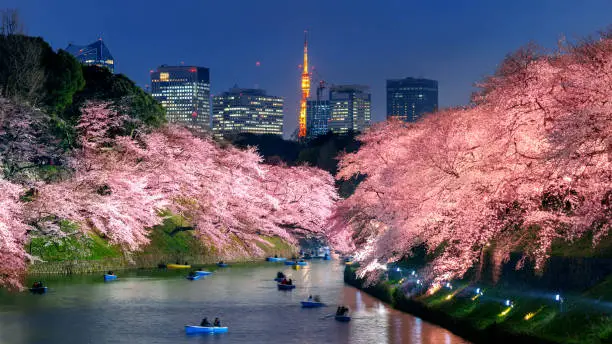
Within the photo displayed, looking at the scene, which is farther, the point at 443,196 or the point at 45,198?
the point at 45,198

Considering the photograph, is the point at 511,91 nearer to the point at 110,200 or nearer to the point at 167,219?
the point at 110,200

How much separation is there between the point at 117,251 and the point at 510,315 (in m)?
35.2

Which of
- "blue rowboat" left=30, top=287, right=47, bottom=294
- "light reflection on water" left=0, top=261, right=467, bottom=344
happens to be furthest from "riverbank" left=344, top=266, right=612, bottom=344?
"blue rowboat" left=30, top=287, right=47, bottom=294

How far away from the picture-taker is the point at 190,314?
3794 cm

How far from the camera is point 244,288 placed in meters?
48.7

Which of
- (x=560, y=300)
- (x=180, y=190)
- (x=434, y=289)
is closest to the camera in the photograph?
(x=560, y=300)

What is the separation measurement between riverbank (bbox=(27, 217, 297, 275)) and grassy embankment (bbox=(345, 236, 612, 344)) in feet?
75.9

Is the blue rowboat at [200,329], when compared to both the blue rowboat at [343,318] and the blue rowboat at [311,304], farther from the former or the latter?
the blue rowboat at [311,304]

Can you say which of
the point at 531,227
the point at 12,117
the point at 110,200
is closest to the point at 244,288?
the point at 110,200

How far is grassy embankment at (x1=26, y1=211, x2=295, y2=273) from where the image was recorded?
50125 millimetres

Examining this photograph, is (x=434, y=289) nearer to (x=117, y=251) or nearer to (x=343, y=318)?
(x=343, y=318)

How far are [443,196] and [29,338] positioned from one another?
57.6 ft

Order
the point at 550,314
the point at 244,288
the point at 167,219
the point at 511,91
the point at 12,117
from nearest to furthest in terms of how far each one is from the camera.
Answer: the point at 550,314 < the point at 511,91 < the point at 12,117 < the point at 244,288 < the point at 167,219

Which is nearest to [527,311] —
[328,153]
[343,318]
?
[343,318]
